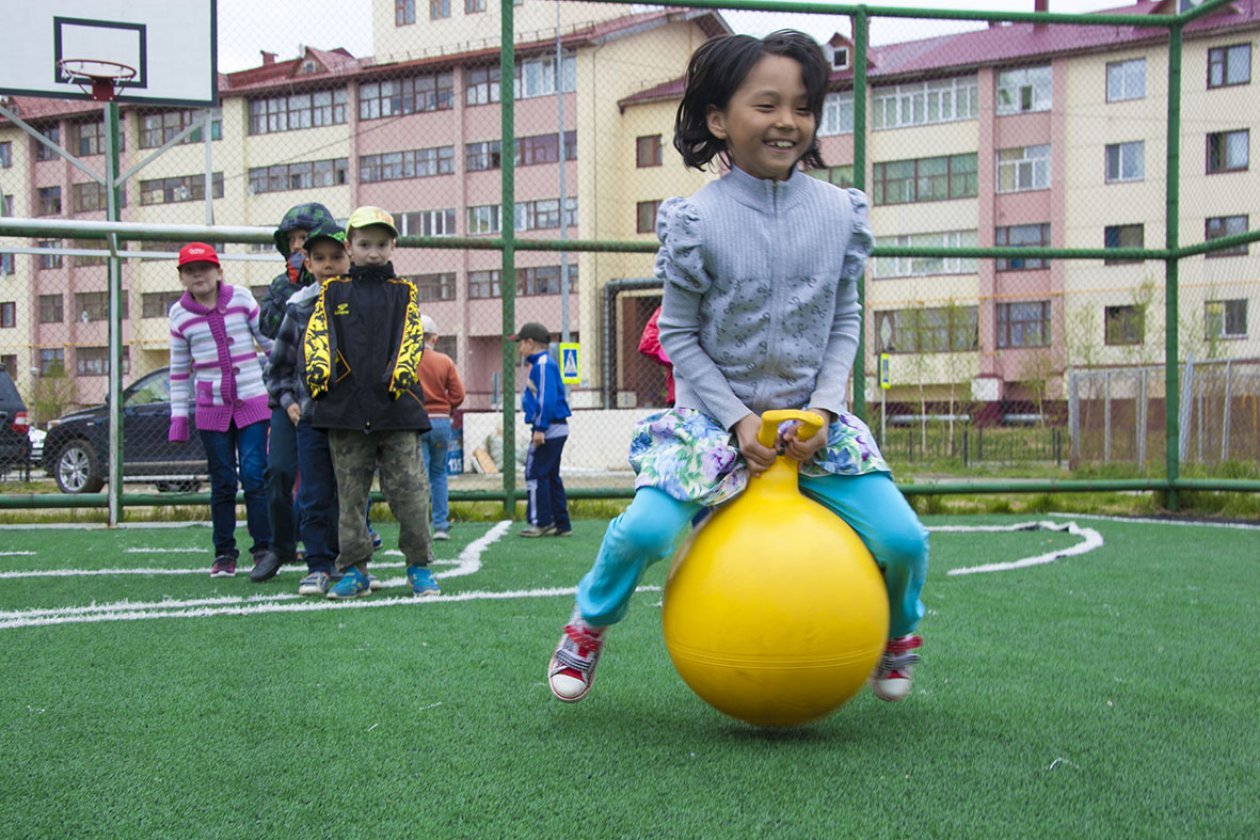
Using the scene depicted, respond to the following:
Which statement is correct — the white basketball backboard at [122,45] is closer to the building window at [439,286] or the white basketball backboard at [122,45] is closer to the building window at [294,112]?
the building window at [294,112]

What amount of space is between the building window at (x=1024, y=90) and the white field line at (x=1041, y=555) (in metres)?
18.4

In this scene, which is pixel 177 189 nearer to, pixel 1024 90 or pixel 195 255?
pixel 195 255

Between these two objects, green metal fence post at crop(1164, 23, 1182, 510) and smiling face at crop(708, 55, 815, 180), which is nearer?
smiling face at crop(708, 55, 815, 180)

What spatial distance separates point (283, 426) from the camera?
6137 millimetres

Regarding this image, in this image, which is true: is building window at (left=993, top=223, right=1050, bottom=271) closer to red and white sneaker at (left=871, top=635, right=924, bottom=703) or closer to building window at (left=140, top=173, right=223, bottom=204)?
building window at (left=140, top=173, right=223, bottom=204)

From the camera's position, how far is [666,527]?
9.78 ft

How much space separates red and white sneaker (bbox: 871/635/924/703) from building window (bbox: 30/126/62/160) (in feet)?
33.0

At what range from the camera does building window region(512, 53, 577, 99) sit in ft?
39.4

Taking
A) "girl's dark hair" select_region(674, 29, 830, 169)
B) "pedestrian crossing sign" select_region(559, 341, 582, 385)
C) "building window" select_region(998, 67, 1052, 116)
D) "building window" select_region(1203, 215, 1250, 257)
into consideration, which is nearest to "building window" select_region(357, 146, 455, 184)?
"pedestrian crossing sign" select_region(559, 341, 582, 385)

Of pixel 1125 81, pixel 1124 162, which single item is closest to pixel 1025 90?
pixel 1124 162

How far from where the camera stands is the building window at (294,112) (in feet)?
41.8

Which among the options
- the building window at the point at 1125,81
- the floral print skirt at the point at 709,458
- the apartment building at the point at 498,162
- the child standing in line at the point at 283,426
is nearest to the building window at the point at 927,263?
the apartment building at the point at 498,162

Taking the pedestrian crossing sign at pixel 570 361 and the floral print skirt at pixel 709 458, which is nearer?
the floral print skirt at pixel 709 458

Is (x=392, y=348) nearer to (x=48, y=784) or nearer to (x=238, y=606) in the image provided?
(x=238, y=606)
